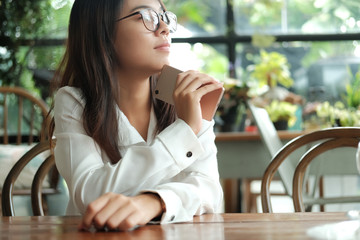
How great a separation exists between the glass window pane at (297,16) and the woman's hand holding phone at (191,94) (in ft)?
10.3

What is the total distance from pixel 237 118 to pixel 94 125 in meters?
2.17

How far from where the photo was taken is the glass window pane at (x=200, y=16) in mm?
4316

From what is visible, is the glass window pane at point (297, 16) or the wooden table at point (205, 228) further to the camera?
the glass window pane at point (297, 16)

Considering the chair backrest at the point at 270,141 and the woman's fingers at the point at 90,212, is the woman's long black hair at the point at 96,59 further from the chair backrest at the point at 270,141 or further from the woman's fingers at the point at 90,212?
the chair backrest at the point at 270,141

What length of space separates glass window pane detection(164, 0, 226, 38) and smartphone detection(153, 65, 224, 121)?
9.92 feet

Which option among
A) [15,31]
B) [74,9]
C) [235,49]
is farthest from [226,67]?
[74,9]

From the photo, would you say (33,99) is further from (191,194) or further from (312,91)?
(191,194)

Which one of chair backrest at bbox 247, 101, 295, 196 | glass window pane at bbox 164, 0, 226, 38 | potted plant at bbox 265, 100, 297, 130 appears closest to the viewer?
chair backrest at bbox 247, 101, 295, 196

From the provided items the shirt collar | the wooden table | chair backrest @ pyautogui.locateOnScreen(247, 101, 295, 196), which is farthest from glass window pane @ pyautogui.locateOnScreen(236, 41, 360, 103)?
the wooden table

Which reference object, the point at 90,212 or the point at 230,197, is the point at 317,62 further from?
the point at 90,212

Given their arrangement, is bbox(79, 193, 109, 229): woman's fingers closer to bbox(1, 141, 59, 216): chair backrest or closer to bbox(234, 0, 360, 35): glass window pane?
bbox(1, 141, 59, 216): chair backrest

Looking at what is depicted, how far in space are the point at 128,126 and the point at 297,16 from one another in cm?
321

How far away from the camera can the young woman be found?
1.02m

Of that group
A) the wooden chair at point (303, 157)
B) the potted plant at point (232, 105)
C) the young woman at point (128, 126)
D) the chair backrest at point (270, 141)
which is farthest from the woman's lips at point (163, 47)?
the potted plant at point (232, 105)
